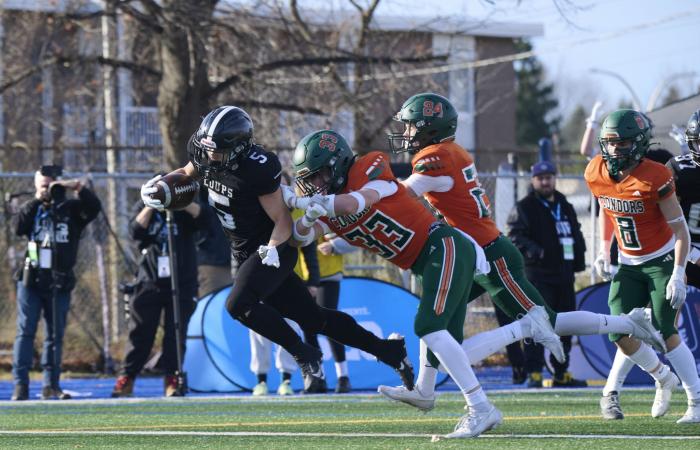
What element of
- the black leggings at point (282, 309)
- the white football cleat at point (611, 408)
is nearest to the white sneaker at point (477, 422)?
the black leggings at point (282, 309)

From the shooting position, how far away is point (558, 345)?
675cm

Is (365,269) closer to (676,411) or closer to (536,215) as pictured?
(536,215)

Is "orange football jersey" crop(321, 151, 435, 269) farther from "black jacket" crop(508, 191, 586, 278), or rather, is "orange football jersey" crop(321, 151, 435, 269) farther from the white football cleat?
"black jacket" crop(508, 191, 586, 278)

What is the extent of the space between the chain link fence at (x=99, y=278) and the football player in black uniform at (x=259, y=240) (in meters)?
5.08

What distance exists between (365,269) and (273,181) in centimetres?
600

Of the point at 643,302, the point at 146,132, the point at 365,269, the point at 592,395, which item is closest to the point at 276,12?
the point at 365,269

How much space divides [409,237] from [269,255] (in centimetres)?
81

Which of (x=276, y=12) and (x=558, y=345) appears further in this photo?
(x=276, y=12)

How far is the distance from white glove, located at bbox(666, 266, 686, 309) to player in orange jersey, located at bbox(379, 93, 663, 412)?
0.21 m

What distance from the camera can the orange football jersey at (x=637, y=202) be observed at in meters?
6.99

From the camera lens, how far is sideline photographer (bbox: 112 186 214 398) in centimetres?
1002

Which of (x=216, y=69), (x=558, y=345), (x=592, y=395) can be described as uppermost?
(x=216, y=69)

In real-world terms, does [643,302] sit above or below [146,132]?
below

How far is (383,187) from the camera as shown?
254 inches
